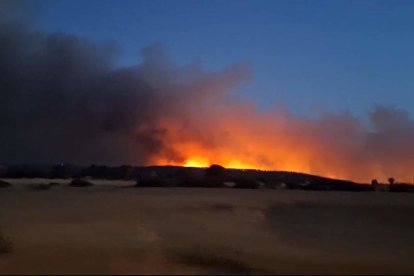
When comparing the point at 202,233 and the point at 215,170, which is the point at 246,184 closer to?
the point at 215,170

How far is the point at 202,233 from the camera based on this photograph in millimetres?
29828

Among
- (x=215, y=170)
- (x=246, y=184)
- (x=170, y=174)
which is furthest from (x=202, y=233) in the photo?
(x=170, y=174)

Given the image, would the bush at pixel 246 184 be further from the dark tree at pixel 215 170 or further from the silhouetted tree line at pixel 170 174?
the dark tree at pixel 215 170

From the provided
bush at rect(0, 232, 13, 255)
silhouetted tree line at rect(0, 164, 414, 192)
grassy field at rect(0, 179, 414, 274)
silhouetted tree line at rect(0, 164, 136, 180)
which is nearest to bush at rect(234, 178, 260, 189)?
silhouetted tree line at rect(0, 164, 414, 192)

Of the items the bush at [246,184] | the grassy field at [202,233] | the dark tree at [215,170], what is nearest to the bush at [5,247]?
the grassy field at [202,233]

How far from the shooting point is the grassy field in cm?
2048

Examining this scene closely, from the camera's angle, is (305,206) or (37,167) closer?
(305,206)

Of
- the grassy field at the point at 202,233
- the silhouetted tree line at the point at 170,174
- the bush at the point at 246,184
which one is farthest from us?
the silhouetted tree line at the point at 170,174

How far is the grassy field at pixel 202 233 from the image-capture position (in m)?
20.5

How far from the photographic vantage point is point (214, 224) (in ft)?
108

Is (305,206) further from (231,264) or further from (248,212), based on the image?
(231,264)

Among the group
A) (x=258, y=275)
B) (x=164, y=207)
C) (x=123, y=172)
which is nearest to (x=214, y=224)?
(x=164, y=207)

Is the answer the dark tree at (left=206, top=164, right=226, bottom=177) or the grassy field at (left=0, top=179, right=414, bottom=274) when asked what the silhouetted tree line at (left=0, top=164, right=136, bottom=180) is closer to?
the dark tree at (left=206, top=164, right=226, bottom=177)

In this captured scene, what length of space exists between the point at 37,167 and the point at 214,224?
69312 mm
